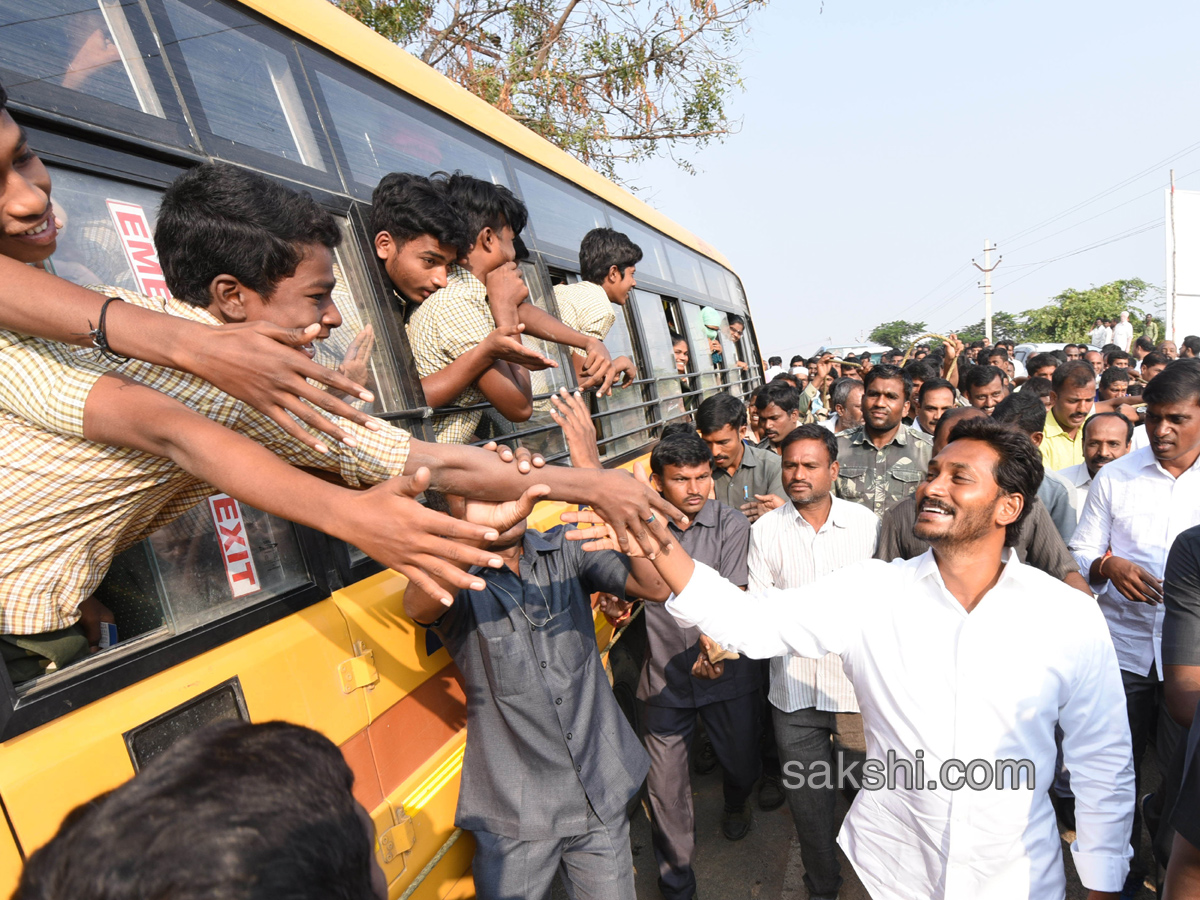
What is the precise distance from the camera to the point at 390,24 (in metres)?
8.93

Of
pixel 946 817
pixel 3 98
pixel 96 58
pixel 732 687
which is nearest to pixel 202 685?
pixel 3 98

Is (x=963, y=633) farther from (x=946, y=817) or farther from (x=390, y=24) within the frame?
(x=390, y=24)

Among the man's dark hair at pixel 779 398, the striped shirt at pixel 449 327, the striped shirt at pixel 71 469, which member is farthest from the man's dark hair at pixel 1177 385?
the striped shirt at pixel 71 469

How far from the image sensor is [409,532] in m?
1.09

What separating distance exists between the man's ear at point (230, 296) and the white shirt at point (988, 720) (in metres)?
1.26

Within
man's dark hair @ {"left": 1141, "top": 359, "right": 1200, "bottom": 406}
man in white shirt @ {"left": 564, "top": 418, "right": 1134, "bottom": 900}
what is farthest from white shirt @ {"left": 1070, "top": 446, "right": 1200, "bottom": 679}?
man in white shirt @ {"left": 564, "top": 418, "right": 1134, "bottom": 900}

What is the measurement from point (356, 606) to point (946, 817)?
1647mm

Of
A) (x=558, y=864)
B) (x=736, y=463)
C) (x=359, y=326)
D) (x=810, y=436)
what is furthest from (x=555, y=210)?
(x=558, y=864)

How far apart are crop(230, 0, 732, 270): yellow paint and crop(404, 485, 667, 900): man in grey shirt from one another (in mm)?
1850

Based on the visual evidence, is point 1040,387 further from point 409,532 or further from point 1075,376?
point 409,532

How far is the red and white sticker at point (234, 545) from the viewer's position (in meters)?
1.80

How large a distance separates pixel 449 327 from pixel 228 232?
984 millimetres

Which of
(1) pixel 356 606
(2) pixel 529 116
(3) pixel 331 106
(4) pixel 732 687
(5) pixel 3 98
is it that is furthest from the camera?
(2) pixel 529 116

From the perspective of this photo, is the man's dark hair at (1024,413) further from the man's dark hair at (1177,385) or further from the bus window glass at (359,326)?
the bus window glass at (359,326)
